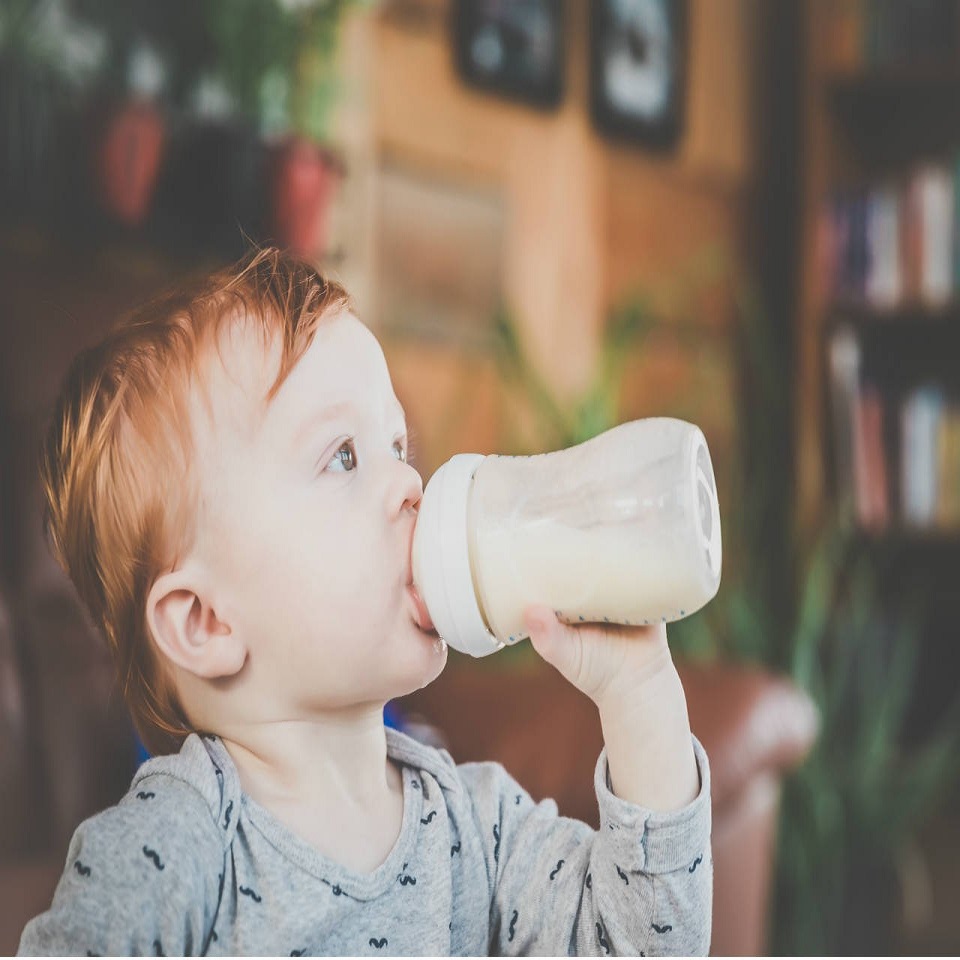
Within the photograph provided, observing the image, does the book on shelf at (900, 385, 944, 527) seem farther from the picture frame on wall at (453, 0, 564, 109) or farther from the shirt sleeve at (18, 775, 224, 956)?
the shirt sleeve at (18, 775, 224, 956)

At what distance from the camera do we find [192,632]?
0.48 m

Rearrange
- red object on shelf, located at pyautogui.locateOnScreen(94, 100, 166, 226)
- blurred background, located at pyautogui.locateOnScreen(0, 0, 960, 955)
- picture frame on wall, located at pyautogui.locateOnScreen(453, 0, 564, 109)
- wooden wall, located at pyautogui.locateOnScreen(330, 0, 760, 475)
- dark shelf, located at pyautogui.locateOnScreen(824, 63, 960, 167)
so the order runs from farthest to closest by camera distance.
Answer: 1. dark shelf, located at pyautogui.locateOnScreen(824, 63, 960, 167)
2. picture frame on wall, located at pyautogui.locateOnScreen(453, 0, 564, 109)
3. wooden wall, located at pyautogui.locateOnScreen(330, 0, 760, 475)
4. red object on shelf, located at pyautogui.locateOnScreen(94, 100, 166, 226)
5. blurred background, located at pyautogui.locateOnScreen(0, 0, 960, 955)

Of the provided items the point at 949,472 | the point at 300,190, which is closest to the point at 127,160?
the point at 300,190

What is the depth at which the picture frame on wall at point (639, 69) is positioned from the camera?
6.98 feet

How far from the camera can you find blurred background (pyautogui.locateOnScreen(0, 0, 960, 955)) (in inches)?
36.1

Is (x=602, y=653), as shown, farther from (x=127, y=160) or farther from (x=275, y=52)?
(x=275, y=52)

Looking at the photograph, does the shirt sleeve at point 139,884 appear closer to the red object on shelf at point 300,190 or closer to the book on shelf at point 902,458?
the red object on shelf at point 300,190

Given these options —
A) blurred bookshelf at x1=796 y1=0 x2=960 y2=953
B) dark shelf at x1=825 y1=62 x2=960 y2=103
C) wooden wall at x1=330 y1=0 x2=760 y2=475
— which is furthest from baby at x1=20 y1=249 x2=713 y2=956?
dark shelf at x1=825 y1=62 x2=960 y2=103

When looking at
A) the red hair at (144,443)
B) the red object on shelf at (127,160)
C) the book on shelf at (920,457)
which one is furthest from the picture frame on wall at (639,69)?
the red hair at (144,443)

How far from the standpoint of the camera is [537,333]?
2070 mm

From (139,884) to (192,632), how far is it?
107mm

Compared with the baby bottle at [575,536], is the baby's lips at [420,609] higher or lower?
lower

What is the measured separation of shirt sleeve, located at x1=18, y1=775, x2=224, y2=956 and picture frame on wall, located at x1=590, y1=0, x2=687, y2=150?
6.26 ft

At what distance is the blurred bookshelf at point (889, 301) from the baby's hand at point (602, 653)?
166 centimetres
